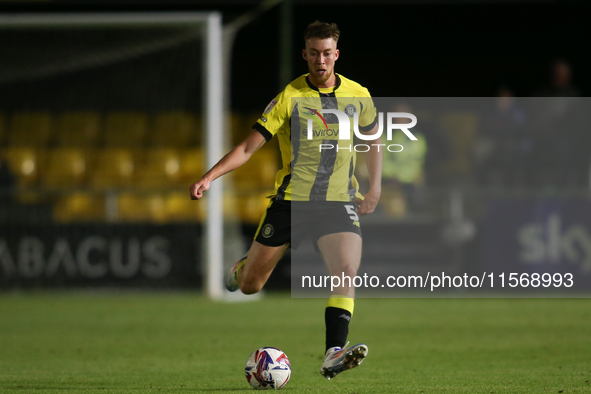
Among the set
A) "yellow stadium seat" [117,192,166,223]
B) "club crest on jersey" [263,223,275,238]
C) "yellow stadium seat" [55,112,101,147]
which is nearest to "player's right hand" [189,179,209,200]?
"club crest on jersey" [263,223,275,238]

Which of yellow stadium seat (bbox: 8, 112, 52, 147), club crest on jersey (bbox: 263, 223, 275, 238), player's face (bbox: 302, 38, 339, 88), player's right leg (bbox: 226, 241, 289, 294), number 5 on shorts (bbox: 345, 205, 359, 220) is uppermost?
player's face (bbox: 302, 38, 339, 88)

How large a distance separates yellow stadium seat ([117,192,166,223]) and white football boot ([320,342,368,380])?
7.48 metres

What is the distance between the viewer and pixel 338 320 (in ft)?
15.7

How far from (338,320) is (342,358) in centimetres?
34

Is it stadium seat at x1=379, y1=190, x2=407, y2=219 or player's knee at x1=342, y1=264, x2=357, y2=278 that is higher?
player's knee at x1=342, y1=264, x2=357, y2=278

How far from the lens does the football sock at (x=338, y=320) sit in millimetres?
4742

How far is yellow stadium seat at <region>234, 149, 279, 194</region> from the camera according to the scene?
44.9 feet

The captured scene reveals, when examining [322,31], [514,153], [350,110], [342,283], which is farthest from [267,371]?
[514,153]

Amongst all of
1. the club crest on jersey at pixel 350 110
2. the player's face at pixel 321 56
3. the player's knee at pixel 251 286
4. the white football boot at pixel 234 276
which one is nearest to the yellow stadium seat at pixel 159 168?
the white football boot at pixel 234 276

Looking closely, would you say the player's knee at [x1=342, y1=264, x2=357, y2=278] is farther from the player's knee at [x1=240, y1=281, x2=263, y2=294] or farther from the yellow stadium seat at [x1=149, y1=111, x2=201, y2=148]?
the yellow stadium seat at [x1=149, y1=111, x2=201, y2=148]

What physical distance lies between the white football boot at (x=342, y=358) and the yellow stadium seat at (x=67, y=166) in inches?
361

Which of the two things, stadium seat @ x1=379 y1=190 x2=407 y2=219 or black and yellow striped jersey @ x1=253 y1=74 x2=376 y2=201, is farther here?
stadium seat @ x1=379 y1=190 x2=407 y2=219

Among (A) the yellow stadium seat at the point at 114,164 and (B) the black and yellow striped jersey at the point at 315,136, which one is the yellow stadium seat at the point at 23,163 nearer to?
(A) the yellow stadium seat at the point at 114,164

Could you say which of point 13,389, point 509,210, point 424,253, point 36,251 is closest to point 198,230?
point 36,251
